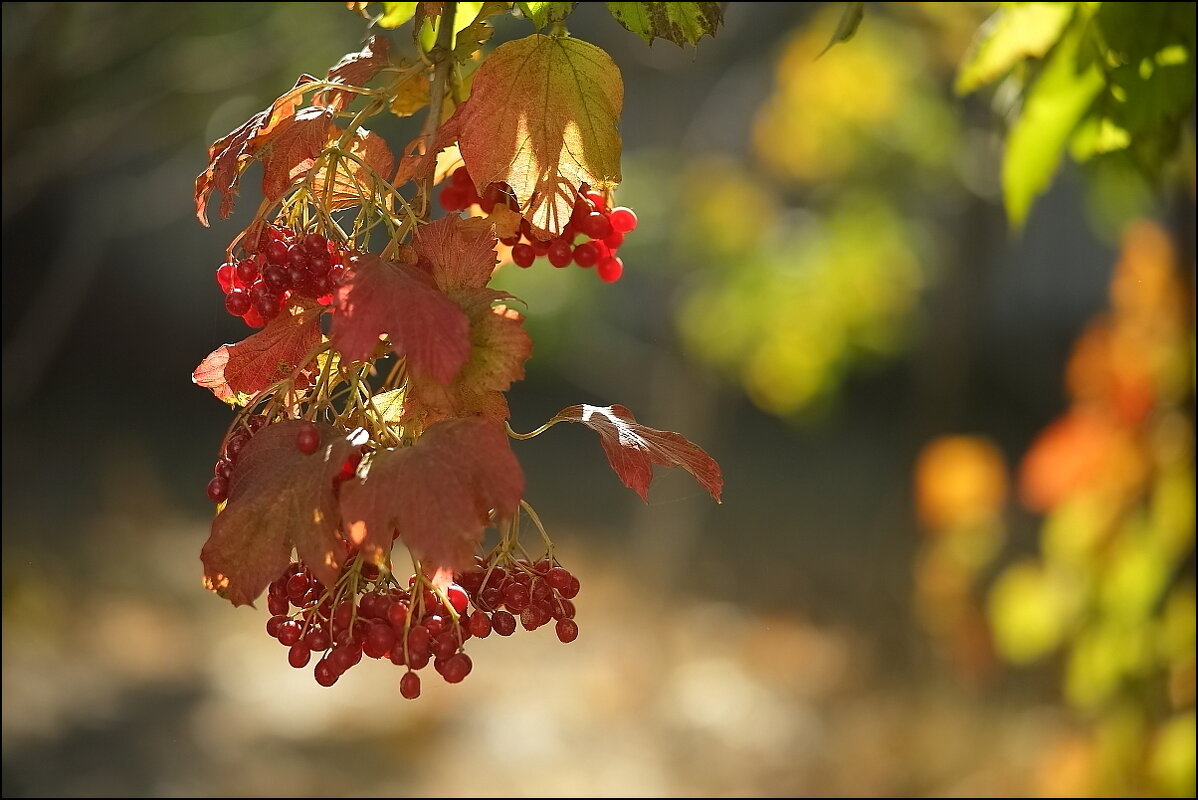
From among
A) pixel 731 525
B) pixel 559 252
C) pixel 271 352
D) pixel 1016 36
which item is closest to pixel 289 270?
pixel 271 352

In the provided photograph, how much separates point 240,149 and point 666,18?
0.20 metres

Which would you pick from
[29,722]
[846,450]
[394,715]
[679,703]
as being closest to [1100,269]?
[846,450]

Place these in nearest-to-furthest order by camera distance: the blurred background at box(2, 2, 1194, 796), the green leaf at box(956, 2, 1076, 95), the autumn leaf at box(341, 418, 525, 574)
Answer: the autumn leaf at box(341, 418, 525, 574)
the green leaf at box(956, 2, 1076, 95)
the blurred background at box(2, 2, 1194, 796)

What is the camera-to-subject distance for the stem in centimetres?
50

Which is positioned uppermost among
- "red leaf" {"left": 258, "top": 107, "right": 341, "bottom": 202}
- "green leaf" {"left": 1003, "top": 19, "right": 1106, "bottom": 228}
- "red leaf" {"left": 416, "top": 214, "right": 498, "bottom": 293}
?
"green leaf" {"left": 1003, "top": 19, "right": 1106, "bottom": 228}

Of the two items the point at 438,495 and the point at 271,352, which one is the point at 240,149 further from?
the point at 438,495

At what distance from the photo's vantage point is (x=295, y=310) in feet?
1.70

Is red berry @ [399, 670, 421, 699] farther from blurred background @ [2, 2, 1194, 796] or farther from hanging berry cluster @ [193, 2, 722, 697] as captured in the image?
blurred background @ [2, 2, 1194, 796]

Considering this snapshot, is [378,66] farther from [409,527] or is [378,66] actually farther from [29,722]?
[29,722]

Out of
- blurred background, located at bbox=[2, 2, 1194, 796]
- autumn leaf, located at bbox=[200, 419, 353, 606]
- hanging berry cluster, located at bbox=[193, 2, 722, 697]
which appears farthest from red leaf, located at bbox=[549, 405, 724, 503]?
blurred background, located at bbox=[2, 2, 1194, 796]

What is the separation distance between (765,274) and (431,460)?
104 inches

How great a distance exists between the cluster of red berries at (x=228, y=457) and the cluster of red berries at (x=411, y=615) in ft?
0.15

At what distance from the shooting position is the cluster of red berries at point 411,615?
1.59 ft

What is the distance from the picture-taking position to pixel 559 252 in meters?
0.59
